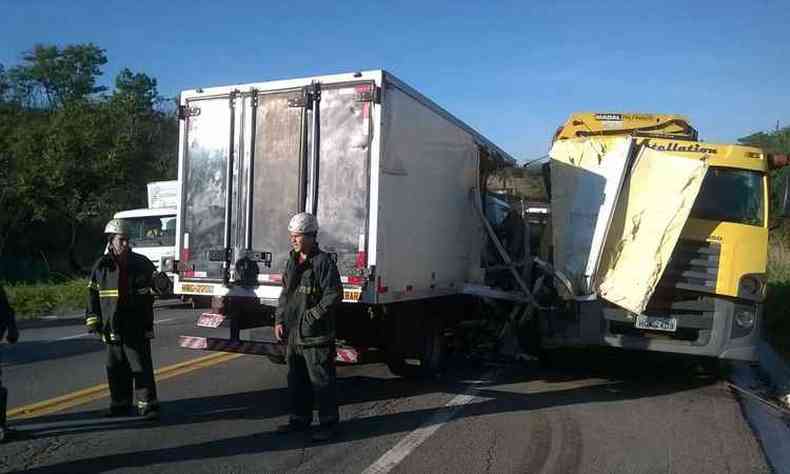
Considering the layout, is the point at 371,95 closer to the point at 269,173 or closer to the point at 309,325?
the point at 269,173

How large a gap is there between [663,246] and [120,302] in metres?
5.64

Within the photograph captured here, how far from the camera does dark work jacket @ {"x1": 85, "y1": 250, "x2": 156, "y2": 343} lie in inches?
250

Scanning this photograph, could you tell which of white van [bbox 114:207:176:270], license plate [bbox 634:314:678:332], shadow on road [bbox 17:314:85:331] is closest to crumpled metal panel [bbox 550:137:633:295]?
license plate [bbox 634:314:678:332]

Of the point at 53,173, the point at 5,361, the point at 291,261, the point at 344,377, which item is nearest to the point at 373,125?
the point at 291,261

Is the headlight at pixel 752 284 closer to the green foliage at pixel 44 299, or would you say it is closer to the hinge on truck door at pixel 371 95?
the hinge on truck door at pixel 371 95

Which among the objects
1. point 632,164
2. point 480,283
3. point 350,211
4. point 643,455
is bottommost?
point 643,455

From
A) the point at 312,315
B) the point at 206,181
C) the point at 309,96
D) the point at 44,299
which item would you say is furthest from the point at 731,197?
the point at 44,299

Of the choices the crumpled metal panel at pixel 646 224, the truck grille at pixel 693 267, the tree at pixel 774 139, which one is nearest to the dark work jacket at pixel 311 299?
the crumpled metal panel at pixel 646 224

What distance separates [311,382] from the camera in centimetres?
621

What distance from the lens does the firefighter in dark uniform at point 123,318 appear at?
20.9 ft

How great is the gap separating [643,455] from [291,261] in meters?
3.31

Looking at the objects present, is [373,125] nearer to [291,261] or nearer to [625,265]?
[291,261]

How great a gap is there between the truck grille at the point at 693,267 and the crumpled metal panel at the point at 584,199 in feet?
2.75

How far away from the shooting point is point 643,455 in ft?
19.6
